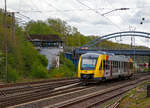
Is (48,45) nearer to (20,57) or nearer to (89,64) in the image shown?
(20,57)

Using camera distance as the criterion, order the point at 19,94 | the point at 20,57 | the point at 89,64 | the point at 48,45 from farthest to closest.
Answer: the point at 48,45 < the point at 20,57 < the point at 89,64 < the point at 19,94

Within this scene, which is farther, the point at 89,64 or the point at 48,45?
the point at 48,45

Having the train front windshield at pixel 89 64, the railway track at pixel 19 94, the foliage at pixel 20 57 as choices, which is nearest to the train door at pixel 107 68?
the train front windshield at pixel 89 64

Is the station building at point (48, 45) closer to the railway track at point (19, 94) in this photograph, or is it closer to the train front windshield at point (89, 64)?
the train front windshield at point (89, 64)

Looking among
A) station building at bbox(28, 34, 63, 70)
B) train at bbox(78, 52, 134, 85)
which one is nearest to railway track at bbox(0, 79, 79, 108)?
train at bbox(78, 52, 134, 85)

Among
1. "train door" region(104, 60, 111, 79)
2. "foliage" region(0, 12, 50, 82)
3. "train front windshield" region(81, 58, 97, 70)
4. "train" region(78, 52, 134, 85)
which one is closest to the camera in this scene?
"train" region(78, 52, 134, 85)

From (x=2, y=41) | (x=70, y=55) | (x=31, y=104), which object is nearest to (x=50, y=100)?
(x=31, y=104)

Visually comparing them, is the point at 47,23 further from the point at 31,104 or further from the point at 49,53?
the point at 31,104

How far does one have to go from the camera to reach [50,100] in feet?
47.4

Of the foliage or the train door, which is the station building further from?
the train door

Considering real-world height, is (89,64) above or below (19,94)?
above

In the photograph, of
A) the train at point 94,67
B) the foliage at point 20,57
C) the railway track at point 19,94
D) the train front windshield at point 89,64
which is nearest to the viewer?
the railway track at point 19,94

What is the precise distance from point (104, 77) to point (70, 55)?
138 feet

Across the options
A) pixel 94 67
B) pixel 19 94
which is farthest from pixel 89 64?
pixel 19 94
